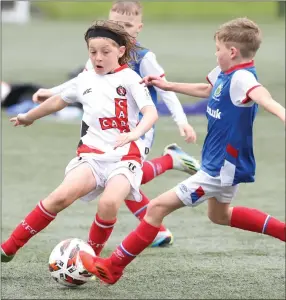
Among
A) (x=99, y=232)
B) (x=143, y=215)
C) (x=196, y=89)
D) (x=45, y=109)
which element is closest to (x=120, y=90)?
(x=196, y=89)

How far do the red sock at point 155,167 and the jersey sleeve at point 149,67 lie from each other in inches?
35.5

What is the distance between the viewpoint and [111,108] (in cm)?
617

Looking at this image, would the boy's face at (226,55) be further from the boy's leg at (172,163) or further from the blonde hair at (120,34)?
the boy's leg at (172,163)

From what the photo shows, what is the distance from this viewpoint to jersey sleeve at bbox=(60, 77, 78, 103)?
251 inches

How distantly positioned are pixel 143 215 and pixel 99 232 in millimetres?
1035

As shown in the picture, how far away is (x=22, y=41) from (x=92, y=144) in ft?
71.8

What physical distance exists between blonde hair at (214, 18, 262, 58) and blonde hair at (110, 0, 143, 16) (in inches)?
59.9

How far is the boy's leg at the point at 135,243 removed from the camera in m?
5.97

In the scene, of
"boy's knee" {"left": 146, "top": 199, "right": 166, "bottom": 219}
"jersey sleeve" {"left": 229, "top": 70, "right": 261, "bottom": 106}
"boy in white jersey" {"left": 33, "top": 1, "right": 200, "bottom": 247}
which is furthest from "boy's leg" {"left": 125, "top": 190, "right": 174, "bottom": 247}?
"jersey sleeve" {"left": 229, "top": 70, "right": 261, "bottom": 106}

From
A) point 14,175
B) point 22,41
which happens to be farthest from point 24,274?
point 22,41

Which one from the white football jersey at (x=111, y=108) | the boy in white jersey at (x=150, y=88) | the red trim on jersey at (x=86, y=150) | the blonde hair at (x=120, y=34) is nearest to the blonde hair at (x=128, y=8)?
the boy in white jersey at (x=150, y=88)

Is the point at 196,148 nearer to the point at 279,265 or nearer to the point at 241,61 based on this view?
the point at 279,265

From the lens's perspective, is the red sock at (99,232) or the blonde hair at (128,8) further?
the blonde hair at (128,8)

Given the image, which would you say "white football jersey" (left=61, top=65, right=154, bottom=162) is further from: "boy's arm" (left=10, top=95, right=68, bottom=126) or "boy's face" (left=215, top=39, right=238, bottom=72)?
"boy's face" (left=215, top=39, right=238, bottom=72)
